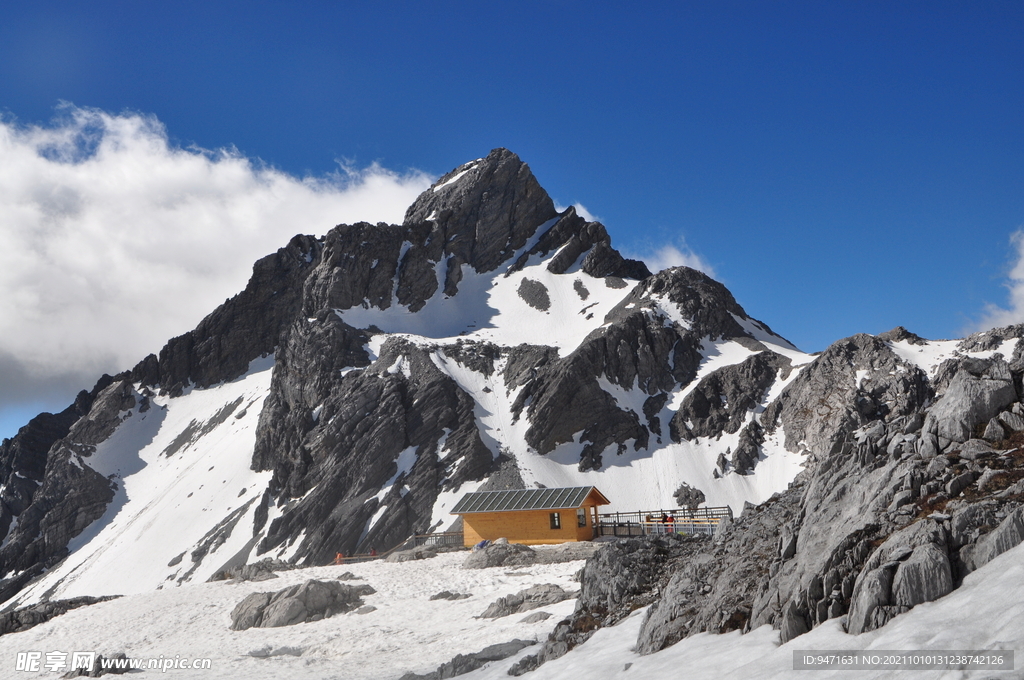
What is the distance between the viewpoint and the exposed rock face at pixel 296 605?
25672 mm

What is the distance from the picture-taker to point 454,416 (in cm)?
8638

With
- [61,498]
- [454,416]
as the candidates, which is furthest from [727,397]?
[61,498]

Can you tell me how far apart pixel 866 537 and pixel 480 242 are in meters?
132

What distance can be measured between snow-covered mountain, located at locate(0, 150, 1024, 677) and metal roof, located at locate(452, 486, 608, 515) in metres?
15.7

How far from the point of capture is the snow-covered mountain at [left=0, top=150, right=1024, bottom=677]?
71.0 m

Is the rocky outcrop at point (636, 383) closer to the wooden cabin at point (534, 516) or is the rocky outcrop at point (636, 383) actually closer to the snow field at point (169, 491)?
the snow field at point (169, 491)

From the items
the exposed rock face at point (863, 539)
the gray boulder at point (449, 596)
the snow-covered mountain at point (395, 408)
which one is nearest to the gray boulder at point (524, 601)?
the gray boulder at point (449, 596)

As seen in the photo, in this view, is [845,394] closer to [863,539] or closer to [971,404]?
[971,404]

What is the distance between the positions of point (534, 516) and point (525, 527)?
92 cm

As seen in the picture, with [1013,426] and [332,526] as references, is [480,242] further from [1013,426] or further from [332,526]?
[1013,426]

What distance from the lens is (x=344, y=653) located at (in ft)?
70.5

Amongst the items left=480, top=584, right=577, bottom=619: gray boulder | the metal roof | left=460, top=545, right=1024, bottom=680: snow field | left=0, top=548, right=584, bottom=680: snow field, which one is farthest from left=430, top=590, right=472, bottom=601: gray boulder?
the metal roof

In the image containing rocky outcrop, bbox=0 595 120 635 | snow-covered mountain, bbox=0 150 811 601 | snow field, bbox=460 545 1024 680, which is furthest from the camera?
snow-covered mountain, bbox=0 150 811 601

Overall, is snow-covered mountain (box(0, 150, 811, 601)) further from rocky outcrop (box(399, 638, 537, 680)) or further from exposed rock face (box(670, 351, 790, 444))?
rocky outcrop (box(399, 638, 537, 680))
